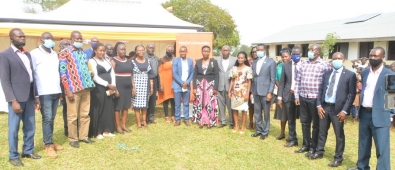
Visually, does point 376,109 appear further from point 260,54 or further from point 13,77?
point 13,77

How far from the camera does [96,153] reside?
477cm

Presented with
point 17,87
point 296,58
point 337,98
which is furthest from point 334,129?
point 17,87

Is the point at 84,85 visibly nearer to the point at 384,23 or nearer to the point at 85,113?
the point at 85,113

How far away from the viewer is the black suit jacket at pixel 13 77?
3807 mm

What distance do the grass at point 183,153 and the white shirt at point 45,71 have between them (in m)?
1.06

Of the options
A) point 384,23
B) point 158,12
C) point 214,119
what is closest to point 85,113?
point 214,119

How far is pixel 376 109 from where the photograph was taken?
3.65 metres

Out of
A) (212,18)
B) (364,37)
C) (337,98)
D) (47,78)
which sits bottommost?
(337,98)

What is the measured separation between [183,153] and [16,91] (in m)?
2.57

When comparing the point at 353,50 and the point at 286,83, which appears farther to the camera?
the point at 353,50

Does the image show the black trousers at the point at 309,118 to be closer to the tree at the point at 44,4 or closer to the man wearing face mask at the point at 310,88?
the man wearing face mask at the point at 310,88

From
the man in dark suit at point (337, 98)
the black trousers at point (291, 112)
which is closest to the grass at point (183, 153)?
the black trousers at point (291, 112)

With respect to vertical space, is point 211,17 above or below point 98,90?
above

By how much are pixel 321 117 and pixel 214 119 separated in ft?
8.34
